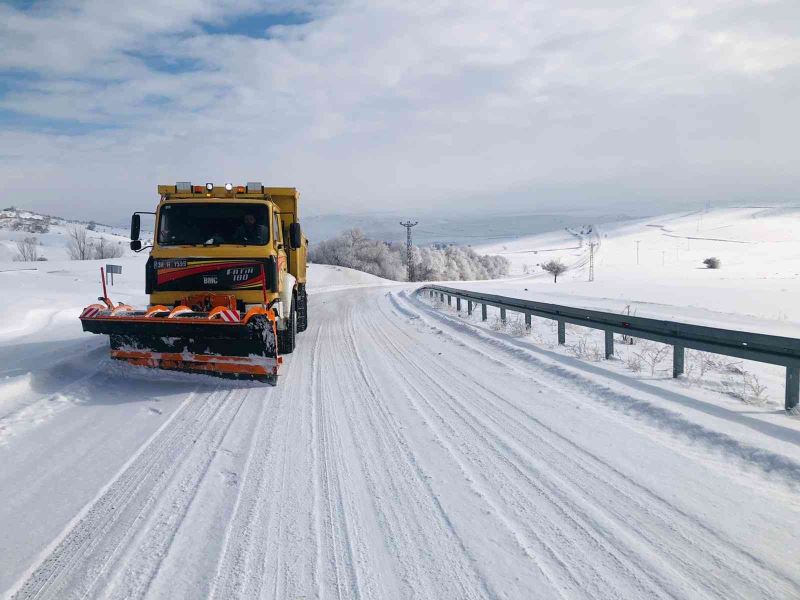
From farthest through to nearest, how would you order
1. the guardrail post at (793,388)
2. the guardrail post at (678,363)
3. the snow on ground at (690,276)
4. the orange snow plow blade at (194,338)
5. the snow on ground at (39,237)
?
1. the snow on ground at (39,237)
2. the snow on ground at (690,276)
3. the guardrail post at (678,363)
4. the orange snow plow blade at (194,338)
5. the guardrail post at (793,388)

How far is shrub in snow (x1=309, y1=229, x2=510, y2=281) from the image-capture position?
8750cm

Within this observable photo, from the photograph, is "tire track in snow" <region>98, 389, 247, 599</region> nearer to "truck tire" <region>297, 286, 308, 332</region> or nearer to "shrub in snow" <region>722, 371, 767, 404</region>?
"shrub in snow" <region>722, 371, 767, 404</region>

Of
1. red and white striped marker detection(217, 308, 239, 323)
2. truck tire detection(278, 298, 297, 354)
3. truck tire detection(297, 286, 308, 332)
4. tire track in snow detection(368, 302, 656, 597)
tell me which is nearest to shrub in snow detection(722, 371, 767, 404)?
tire track in snow detection(368, 302, 656, 597)

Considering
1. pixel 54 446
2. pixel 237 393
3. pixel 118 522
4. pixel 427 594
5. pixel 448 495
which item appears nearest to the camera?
pixel 427 594

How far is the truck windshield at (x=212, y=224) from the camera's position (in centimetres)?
889

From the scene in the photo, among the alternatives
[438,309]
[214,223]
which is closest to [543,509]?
[214,223]

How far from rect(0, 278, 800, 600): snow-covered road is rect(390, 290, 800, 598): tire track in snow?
16 millimetres

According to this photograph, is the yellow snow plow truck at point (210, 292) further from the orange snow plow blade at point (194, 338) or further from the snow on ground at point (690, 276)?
the snow on ground at point (690, 276)

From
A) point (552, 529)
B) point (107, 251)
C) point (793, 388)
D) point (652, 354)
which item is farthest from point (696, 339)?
point (107, 251)

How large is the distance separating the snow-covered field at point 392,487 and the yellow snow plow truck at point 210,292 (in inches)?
19.2

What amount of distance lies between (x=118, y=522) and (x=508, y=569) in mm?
2609

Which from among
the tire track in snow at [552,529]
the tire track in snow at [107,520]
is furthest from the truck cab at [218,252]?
the tire track in snow at [552,529]

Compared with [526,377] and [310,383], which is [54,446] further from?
[526,377]

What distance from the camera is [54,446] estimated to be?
5129 mm
